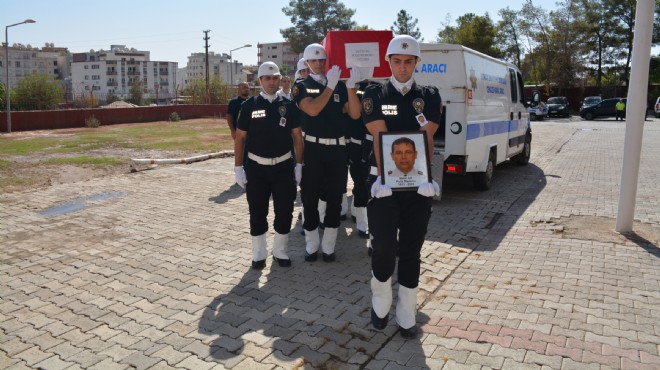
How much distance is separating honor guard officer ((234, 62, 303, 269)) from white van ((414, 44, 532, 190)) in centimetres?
315

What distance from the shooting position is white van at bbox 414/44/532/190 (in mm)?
8531

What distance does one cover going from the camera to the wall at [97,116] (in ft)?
74.6

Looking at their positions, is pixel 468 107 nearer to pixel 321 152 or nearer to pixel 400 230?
pixel 321 152

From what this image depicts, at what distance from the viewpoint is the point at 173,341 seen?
3936 millimetres

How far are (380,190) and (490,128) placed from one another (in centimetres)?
664

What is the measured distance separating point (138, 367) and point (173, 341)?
0.39 m

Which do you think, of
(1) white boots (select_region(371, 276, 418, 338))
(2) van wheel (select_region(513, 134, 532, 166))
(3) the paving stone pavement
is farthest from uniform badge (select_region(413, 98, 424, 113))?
(2) van wheel (select_region(513, 134, 532, 166))

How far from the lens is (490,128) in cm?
983

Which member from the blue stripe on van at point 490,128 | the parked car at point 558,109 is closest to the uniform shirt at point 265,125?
the blue stripe on van at point 490,128

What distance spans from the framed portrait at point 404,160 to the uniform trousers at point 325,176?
1847 millimetres

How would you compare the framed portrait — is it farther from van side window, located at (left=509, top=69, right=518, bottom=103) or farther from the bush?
the bush

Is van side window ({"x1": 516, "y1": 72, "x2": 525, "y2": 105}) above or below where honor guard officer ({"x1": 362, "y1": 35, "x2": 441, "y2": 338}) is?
above

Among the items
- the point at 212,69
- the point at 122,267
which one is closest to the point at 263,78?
the point at 122,267

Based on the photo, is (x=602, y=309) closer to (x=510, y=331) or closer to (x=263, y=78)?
(x=510, y=331)
